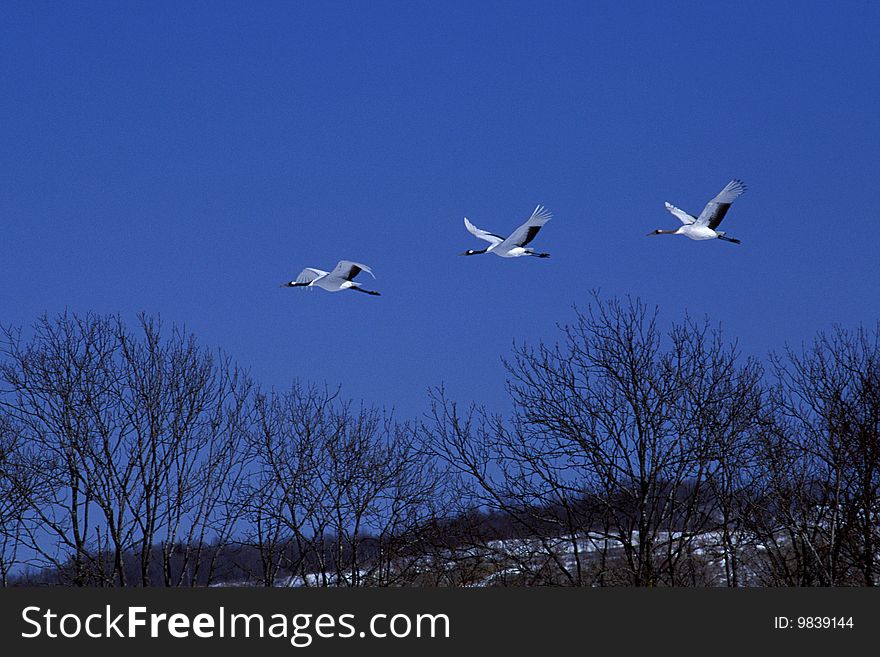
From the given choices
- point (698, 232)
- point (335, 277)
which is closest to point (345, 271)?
point (335, 277)

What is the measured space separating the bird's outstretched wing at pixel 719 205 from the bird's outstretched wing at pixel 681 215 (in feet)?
1.84

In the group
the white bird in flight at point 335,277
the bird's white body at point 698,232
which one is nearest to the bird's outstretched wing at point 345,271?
the white bird in flight at point 335,277

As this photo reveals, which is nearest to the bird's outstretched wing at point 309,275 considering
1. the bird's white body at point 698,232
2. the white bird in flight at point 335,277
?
the white bird in flight at point 335,277

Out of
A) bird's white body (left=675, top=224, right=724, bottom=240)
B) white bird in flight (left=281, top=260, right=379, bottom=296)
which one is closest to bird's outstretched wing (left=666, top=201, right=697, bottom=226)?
bird's white body (left=675, top=224, right=724, bottom=240)

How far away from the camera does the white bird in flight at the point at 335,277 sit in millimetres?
21000

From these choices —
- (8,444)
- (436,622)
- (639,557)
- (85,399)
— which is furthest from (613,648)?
(8,444)

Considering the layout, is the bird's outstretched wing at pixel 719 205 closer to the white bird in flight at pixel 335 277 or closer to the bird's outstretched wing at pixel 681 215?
the bird's outstretched wing at pixel 681 215

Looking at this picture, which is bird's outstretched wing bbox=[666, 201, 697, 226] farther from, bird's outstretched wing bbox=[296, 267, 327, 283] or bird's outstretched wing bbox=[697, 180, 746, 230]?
bird's outstretched wing bbox=[296, 267, 327, 283]

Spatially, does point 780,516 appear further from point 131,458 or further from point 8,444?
point 8,444

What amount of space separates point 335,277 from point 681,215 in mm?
7389

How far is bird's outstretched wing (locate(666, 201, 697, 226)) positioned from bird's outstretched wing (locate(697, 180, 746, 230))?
56 centimetres

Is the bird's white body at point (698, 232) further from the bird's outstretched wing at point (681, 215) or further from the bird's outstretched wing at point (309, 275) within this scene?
the bird's outstretched wing at point (309, 275)

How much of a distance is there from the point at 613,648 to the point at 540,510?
1328 cm

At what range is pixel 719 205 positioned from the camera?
21906mm
